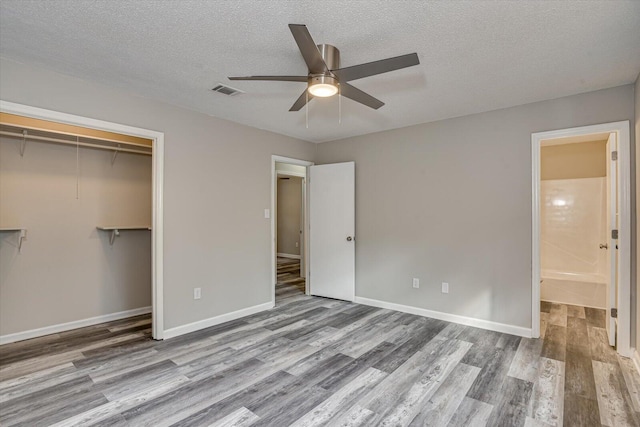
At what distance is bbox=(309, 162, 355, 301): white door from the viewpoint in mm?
4719

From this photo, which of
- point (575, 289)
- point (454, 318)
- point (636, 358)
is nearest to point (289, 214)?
point (454, 318)

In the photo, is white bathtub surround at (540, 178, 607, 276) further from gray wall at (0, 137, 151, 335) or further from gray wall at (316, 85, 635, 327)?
gray wall at (0, 137, 151, 335)

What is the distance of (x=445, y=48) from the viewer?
2.24 meters

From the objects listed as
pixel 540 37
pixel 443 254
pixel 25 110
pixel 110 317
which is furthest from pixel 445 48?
pixel 110 317

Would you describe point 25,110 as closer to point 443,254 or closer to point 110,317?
point 110,317

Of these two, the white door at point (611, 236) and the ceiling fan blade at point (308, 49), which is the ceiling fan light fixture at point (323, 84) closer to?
the ceiling fan blade at point (308, 49)

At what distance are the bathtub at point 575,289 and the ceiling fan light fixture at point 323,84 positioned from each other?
465 centimetres

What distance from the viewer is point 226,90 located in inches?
119

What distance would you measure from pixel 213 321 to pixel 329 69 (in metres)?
3.08

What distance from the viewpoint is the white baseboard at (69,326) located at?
3185 mm

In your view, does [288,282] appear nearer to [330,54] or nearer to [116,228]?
[116,228]

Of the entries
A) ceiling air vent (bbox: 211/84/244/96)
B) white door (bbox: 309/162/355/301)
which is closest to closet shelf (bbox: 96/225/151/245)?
ceiling air vent (bbox: 211/84/244/96)

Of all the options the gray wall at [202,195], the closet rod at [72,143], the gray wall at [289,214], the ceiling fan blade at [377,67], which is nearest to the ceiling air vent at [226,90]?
the gray wall at [202,195]

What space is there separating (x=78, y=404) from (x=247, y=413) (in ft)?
3.86
